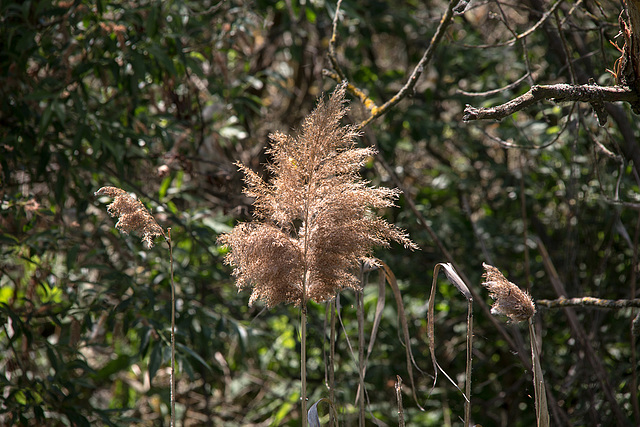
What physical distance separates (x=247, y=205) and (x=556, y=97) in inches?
61.4

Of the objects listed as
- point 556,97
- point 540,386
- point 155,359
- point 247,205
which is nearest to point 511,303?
point 540,386

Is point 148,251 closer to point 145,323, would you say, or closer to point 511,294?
point 145,323

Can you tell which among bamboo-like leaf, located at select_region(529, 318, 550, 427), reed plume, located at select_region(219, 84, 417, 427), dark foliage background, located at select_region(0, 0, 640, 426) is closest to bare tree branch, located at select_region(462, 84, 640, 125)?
reed plume, located at select_region(219, 84, 417, 427)

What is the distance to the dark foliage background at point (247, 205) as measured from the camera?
89.0 inches

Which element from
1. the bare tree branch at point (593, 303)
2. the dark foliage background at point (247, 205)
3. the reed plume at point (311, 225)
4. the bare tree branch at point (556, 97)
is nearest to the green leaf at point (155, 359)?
the dark foliage background at point (247, 205)

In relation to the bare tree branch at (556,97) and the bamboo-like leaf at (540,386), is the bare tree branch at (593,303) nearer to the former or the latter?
the bamboo-like leaf at (540,386)

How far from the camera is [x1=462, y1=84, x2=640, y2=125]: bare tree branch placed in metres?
1.14

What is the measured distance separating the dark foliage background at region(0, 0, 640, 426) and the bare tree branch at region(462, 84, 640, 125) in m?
0.67

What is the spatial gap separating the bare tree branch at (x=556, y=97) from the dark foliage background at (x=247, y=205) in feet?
2.20

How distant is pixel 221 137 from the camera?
3.07 meters

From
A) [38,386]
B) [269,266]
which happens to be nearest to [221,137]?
[38,386]

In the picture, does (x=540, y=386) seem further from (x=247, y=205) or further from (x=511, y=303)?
(x=247, y=205)

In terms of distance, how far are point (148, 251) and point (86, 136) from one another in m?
0.66

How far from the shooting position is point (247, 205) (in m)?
2.54
